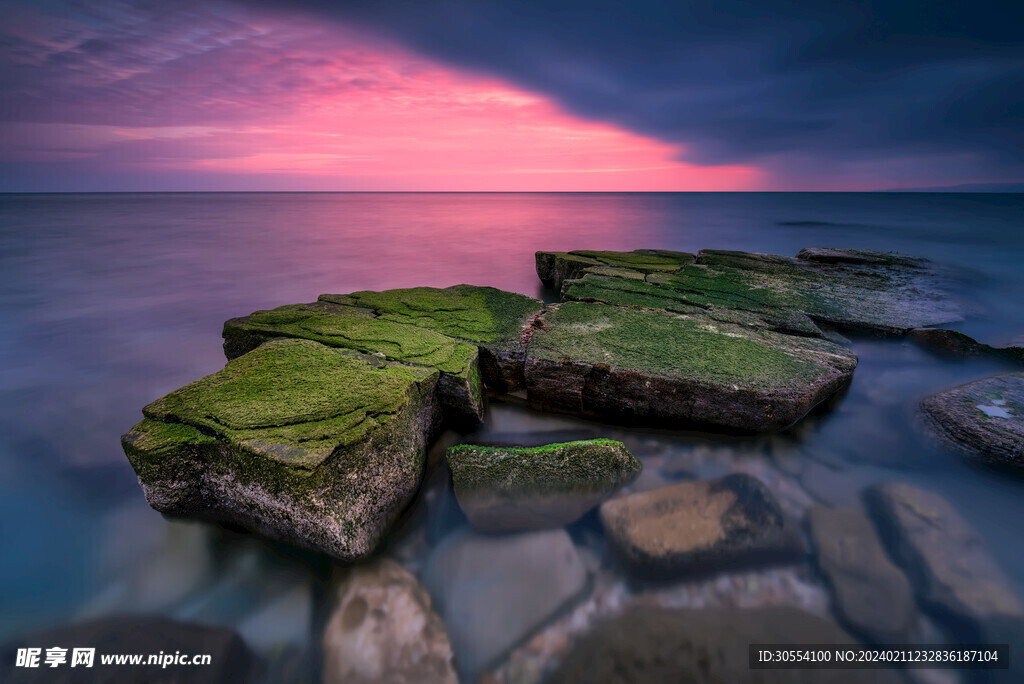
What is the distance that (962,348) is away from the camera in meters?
5.10

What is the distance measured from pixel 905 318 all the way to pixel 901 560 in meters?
4.64

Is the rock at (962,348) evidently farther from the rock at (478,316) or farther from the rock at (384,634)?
the rock at (384,634)

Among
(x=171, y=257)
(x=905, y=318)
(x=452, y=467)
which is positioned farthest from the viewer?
(x=171, y=257)

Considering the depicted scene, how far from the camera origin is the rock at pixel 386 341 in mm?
3500

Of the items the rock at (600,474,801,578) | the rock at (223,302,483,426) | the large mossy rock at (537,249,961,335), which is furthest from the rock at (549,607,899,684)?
the large mossy rock at (537,249,961,335)

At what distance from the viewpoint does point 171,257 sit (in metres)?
12.1

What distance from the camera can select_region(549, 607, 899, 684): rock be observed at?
2102 mm

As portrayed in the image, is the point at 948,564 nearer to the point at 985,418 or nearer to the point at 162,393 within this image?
the point at 985,418

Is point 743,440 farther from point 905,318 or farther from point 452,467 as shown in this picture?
point 905,318

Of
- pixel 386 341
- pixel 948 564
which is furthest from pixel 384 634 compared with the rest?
pixel 948 564

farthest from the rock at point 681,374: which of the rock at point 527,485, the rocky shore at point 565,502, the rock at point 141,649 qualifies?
the rock at point 141,649

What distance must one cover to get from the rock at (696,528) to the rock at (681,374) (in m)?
0.62

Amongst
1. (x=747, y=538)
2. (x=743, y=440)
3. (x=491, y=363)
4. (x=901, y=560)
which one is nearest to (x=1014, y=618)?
(x=901, y=560)

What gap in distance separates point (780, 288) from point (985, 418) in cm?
336
